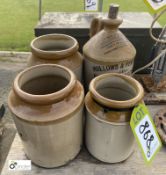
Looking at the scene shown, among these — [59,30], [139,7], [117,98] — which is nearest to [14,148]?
[117,98]

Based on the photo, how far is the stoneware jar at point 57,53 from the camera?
58 cm

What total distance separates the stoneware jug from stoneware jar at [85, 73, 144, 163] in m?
0.06

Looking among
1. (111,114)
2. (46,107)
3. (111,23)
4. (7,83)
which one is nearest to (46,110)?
(46,107)

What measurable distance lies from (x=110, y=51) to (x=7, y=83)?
1.51 m

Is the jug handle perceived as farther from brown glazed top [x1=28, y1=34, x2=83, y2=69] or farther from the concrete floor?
the concrete floor

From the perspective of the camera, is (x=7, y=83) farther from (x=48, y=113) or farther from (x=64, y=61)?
(x=48, y=113)

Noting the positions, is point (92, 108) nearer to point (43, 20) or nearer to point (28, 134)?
point (28, 134)

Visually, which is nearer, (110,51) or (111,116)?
(111,116)

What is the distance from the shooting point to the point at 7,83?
1937 mm

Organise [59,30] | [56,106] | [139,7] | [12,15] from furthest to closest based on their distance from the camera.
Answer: [12,15] → [139,7] → [59,30] → [56,106]

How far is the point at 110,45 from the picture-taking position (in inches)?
23.0

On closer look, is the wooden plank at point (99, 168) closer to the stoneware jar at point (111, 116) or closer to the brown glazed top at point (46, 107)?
the stoneware jar at point (111, 116)

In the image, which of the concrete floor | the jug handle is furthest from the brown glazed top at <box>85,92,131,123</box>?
the concrete floor

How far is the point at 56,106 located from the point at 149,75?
48 centimetres
